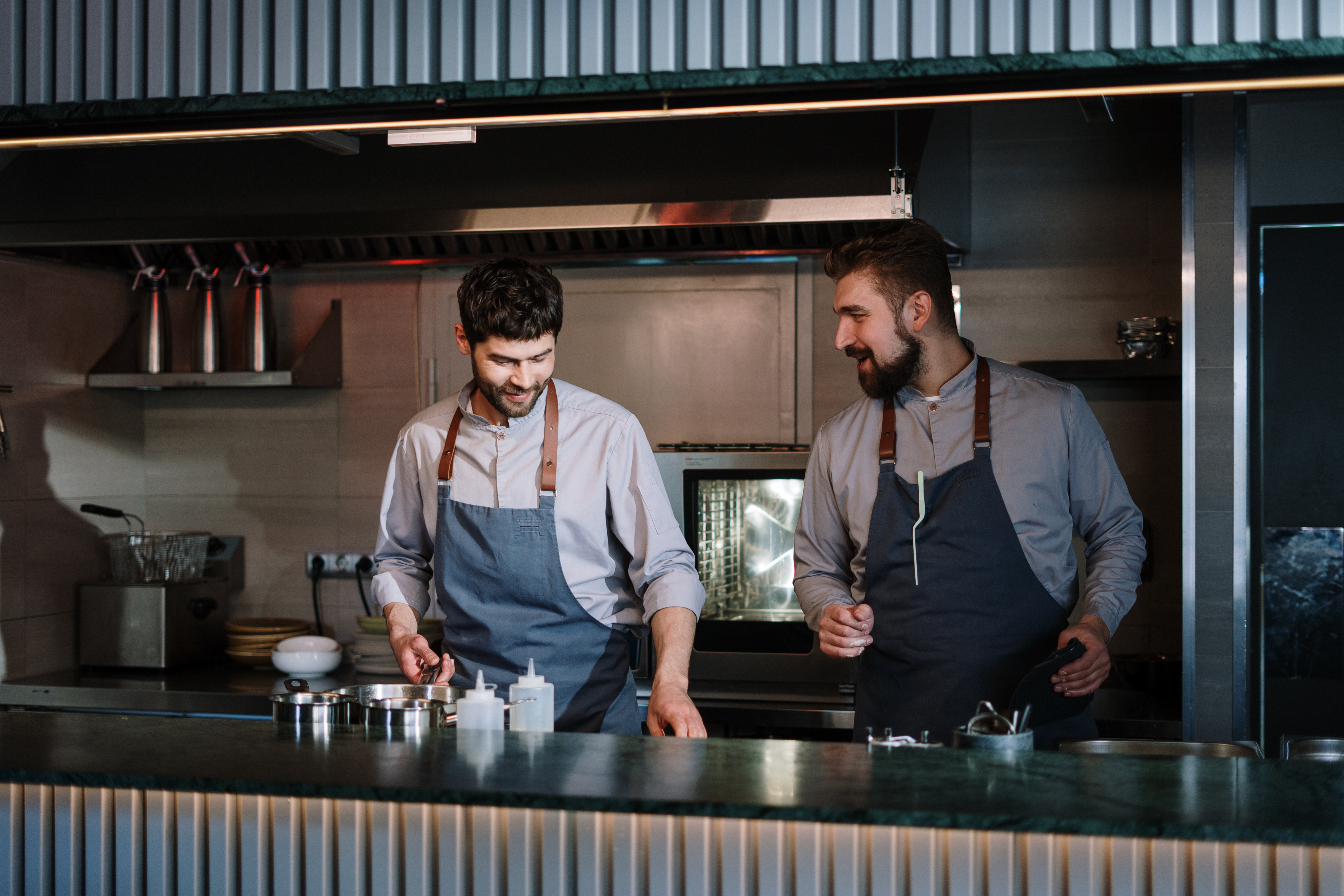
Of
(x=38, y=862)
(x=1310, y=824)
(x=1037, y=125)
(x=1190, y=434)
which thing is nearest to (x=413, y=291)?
(x=1037, y=125)

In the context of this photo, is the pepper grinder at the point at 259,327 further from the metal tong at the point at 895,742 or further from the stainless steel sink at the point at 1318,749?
the stainless steel sink at the point at 1318,749

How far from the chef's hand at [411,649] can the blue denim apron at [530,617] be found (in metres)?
0.09

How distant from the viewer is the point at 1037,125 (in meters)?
3.78

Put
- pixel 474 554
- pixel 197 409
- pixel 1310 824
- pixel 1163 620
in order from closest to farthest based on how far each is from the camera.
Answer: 1. pixel 1310 824
2. pixel 474 554
3. pixel 1163 620
4. pixel 197 409

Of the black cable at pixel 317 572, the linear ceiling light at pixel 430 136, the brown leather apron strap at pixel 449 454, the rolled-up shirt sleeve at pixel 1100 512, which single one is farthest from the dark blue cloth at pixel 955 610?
the black cable at pixel 317 572

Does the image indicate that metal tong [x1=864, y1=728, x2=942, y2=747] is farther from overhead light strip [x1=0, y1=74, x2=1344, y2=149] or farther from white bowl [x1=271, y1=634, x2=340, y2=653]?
white bowl [x1=271, y1=634, x2=340, y2=653]

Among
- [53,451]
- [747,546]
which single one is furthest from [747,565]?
[53,451]

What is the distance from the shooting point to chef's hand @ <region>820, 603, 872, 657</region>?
2232mm

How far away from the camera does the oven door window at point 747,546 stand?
3.43 meters

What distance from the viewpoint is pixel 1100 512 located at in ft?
7.76

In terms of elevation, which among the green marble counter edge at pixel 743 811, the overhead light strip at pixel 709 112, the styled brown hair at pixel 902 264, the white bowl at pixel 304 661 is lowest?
the white bowl at pixel 304 661

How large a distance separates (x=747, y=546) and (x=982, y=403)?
120 cm

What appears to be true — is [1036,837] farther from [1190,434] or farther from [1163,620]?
[1163,620]

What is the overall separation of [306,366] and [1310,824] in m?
3.41
